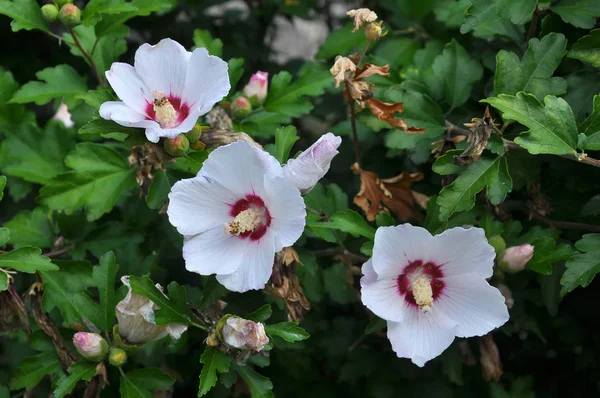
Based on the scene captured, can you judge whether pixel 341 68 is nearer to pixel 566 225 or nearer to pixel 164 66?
pixel 164 66

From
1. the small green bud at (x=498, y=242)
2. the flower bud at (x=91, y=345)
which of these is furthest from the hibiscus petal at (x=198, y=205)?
the small green bud at (x=498, y=242)

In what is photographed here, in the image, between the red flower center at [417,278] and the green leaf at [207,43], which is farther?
the green leaf at [207,43]

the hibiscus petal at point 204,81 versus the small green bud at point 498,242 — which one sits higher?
the hibiscus petal at point 204,81

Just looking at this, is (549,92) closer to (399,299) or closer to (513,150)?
(513,150)

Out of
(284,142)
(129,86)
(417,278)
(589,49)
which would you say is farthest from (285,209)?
(589,49)

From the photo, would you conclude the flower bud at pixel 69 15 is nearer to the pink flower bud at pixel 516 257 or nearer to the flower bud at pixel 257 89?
the flower bud at pixel 257 89

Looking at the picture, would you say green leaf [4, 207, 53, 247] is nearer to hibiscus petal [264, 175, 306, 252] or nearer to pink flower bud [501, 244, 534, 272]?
hibiscus petal [264, 175, 306, 252]

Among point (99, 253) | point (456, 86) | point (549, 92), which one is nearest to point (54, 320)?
point (99, 253)

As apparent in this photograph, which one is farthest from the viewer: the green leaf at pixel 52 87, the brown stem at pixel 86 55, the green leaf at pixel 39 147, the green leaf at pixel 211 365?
the green leaf at pixel 39 147
